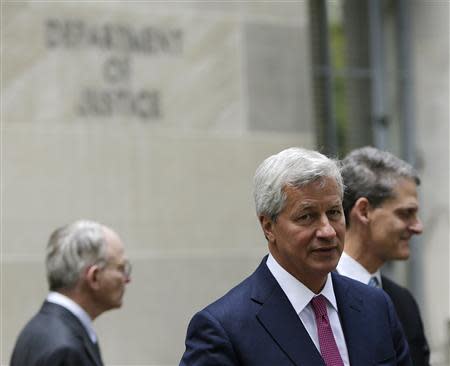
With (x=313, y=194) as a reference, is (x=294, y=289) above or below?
below

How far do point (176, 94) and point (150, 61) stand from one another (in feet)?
1.14

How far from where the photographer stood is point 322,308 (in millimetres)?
3906

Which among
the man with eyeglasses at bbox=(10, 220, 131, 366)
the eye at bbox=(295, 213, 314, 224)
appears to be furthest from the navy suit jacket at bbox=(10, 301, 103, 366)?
the eye at bbox=(295, 213, 314, 224)

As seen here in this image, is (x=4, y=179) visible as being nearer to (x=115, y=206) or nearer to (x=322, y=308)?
(x=115, y=206)

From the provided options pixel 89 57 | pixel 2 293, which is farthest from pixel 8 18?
pixel 2 293

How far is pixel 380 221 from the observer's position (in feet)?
17.6

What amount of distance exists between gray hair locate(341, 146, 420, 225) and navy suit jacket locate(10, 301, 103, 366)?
4.84 ft

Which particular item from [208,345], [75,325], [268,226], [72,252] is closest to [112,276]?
[72,252]

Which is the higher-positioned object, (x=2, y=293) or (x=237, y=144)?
(x=237, y=144)

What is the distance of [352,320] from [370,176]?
1535 millimetres

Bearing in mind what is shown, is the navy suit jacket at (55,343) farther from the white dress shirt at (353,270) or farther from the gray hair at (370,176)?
the gray hair at (370,176)

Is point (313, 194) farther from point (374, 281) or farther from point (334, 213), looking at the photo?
point (374, 281)

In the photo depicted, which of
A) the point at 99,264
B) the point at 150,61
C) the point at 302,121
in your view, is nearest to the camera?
the point at 99,264

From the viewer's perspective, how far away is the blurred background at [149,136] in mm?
8133
